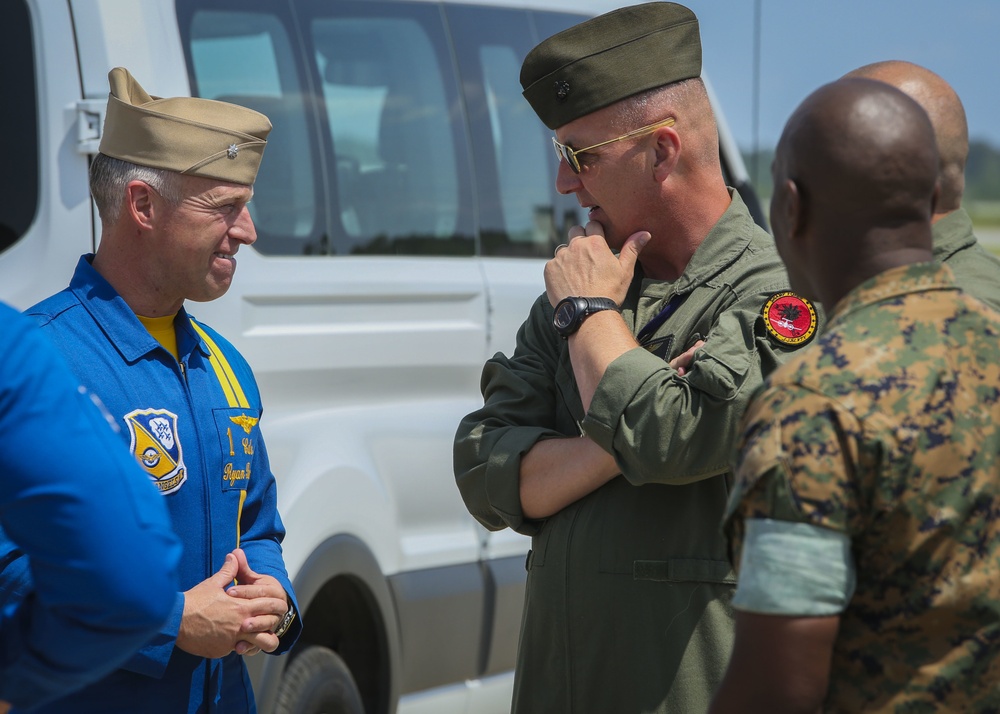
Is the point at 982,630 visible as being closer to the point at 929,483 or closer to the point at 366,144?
the point at 929,483

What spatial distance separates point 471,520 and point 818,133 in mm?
2725

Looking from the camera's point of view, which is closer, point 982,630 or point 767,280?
point 982,630

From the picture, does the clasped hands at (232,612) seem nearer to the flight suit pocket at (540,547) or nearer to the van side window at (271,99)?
the flight suit pocket at (540,547)

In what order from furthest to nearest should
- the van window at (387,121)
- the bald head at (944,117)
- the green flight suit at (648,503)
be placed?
the van window at (387,121), the bald head at (944,117), the green flight suit at (648,503)

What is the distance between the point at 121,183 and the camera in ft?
7.94

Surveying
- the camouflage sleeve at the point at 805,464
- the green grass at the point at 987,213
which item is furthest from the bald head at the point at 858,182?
the green grass at the point at 987,213

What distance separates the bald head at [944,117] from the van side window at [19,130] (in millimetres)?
1857

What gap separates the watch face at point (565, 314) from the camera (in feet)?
7.01

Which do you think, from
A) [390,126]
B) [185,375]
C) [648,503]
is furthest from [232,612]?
[390,126]

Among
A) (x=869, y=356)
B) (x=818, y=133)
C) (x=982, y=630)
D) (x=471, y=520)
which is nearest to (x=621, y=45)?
(x=818, y=133)

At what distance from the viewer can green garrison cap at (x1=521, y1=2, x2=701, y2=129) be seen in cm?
228

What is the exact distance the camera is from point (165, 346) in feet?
7.91

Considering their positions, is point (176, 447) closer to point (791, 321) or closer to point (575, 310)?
point (575, 310)

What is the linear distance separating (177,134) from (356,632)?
1812mm
